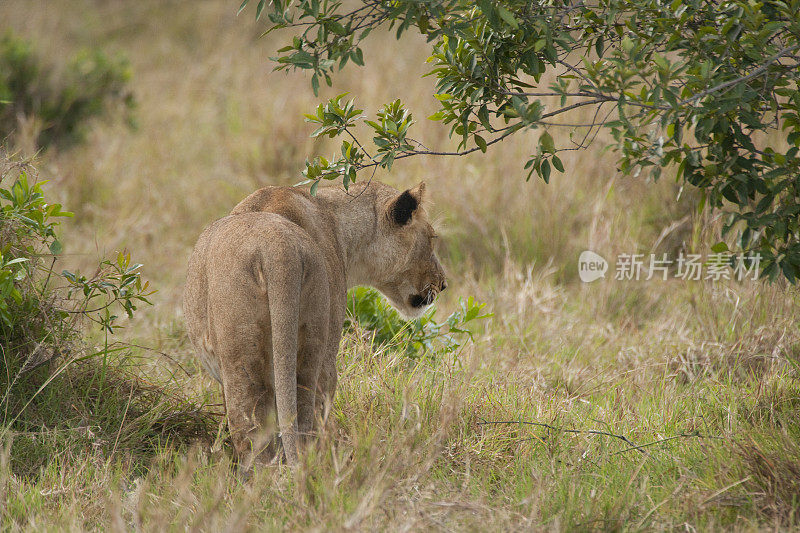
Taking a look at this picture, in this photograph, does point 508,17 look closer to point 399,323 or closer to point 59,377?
point 399,323

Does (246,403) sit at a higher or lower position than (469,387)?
higher

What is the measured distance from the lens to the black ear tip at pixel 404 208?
3973 millimetres

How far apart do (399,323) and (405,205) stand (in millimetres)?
982

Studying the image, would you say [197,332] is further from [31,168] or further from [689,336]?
[689,336]

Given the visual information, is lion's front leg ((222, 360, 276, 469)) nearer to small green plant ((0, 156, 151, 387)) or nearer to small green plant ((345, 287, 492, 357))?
small green plant ((0, 156, 151, 387))

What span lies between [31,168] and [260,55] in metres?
9.39

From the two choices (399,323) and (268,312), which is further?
(399,323)

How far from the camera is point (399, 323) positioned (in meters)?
4.77

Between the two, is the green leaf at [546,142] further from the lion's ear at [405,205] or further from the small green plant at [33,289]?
the small green plant at [33,289]

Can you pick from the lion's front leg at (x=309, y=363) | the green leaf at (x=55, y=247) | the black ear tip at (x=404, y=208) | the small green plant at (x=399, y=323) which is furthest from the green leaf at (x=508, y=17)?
the green leaf at (x=55, y=247)

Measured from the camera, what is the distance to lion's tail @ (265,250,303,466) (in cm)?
283

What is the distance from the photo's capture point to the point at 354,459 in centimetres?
294

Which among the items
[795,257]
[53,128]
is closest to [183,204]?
[53,128]

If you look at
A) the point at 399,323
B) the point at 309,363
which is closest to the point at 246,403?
the point at 309,363
